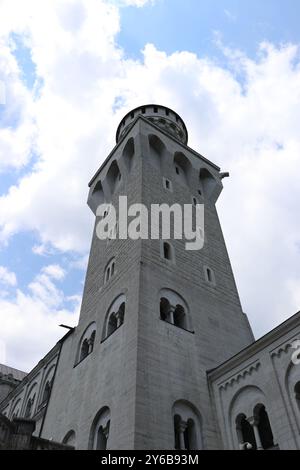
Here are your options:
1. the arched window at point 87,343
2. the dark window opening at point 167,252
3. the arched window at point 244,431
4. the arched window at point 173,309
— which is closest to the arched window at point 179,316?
the arched window at point 173,309

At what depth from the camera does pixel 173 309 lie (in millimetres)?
16125

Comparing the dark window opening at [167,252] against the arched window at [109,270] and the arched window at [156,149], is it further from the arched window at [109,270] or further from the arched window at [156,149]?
the arched window at [156,149]

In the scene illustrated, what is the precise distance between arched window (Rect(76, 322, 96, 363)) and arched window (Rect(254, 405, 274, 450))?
7605mm

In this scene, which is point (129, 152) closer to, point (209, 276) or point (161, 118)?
point (161, 118)

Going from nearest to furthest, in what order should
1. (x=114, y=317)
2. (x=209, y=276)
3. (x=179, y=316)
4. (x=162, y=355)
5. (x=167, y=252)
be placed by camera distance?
(x=162, y=355) → (x=179, y=316) → (x=114, y=317) → (x=167, y=252) → (x=209, y=276)

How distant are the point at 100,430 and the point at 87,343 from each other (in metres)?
5.09

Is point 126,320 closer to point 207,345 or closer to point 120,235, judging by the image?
point 207,345

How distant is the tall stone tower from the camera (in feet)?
41.5

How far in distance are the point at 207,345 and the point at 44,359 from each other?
1230 cm

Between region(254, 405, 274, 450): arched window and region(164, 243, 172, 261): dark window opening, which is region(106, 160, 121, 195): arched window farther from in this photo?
region(254, 405, 274, 450): arched window

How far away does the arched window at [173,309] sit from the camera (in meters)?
16.0

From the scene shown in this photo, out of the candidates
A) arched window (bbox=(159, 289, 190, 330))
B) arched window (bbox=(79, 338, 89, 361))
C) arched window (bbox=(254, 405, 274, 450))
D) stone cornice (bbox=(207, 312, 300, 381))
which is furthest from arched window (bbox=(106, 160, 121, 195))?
arched window (bbox=(254, 405, 274, 450))

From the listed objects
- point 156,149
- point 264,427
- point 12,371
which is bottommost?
point 264,427

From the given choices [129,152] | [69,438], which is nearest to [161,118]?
[129,152]
